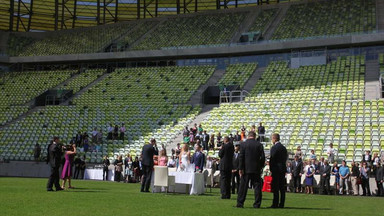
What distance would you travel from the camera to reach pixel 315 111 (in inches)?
1129

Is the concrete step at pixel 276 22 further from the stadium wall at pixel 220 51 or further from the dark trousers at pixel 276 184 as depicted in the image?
the dark trousers at pixel 276 184

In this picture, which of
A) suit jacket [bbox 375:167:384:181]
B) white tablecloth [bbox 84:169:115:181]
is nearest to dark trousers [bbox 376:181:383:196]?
suit jacket [bbox 375:167:384:181]

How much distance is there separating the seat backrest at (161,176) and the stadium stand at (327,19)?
26060 millimetres

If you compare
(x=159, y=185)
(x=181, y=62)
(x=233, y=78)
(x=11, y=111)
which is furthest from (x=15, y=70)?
(x=159, y=185)

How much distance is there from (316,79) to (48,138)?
61.5 ft

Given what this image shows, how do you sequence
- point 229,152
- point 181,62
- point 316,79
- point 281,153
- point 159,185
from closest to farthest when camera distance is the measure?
point 281,153 → point 229,152 → point 159,185 → point 316,79 → point 181,62

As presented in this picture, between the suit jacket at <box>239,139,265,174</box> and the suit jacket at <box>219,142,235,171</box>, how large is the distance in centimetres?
253

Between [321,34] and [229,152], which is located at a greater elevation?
[321,34]

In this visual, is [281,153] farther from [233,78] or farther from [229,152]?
[233,78]

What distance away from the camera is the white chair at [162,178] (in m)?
A: 15.3

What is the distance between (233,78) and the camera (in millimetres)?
38250

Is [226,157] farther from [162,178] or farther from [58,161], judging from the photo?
[58,161]

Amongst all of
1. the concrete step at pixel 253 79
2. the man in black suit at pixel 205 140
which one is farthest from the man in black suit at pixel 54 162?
the concrete step at pixel 253 79

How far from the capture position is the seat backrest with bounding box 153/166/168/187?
15266mm
